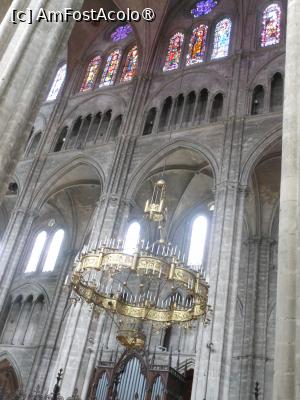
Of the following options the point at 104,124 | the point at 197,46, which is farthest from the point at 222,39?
the point at 104,124

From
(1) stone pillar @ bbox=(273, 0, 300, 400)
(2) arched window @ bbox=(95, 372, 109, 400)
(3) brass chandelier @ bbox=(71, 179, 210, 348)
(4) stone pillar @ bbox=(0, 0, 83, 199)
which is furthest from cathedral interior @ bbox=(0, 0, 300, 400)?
(1) stone pillar @ bbox=(273, 0, 300, 400)

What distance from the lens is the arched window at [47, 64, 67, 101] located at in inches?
967

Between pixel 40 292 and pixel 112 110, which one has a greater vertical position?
pixel 112 110

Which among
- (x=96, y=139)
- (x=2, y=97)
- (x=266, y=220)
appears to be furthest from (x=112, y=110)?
(x=2, y=97)

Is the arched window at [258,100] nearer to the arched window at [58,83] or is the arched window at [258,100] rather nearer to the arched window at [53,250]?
the arched window at [58,83]

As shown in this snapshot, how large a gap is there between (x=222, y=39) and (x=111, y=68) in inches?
232

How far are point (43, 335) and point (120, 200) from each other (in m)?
8.18

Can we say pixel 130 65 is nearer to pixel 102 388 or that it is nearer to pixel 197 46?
pixel 197 46

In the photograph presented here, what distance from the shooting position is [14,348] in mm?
22578

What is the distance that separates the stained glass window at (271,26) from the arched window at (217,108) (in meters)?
3.11

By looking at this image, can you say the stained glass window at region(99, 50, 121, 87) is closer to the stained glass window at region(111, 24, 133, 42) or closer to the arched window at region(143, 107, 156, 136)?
the stained glass window at region(111, 24, 133, 42)

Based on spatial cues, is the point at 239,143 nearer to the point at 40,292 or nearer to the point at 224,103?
the point at 224,103

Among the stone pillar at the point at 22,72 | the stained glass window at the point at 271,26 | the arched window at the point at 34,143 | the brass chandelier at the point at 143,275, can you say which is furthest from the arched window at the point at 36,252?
the stone pillar at the point at 22,72

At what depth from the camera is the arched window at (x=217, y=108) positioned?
19312mm
